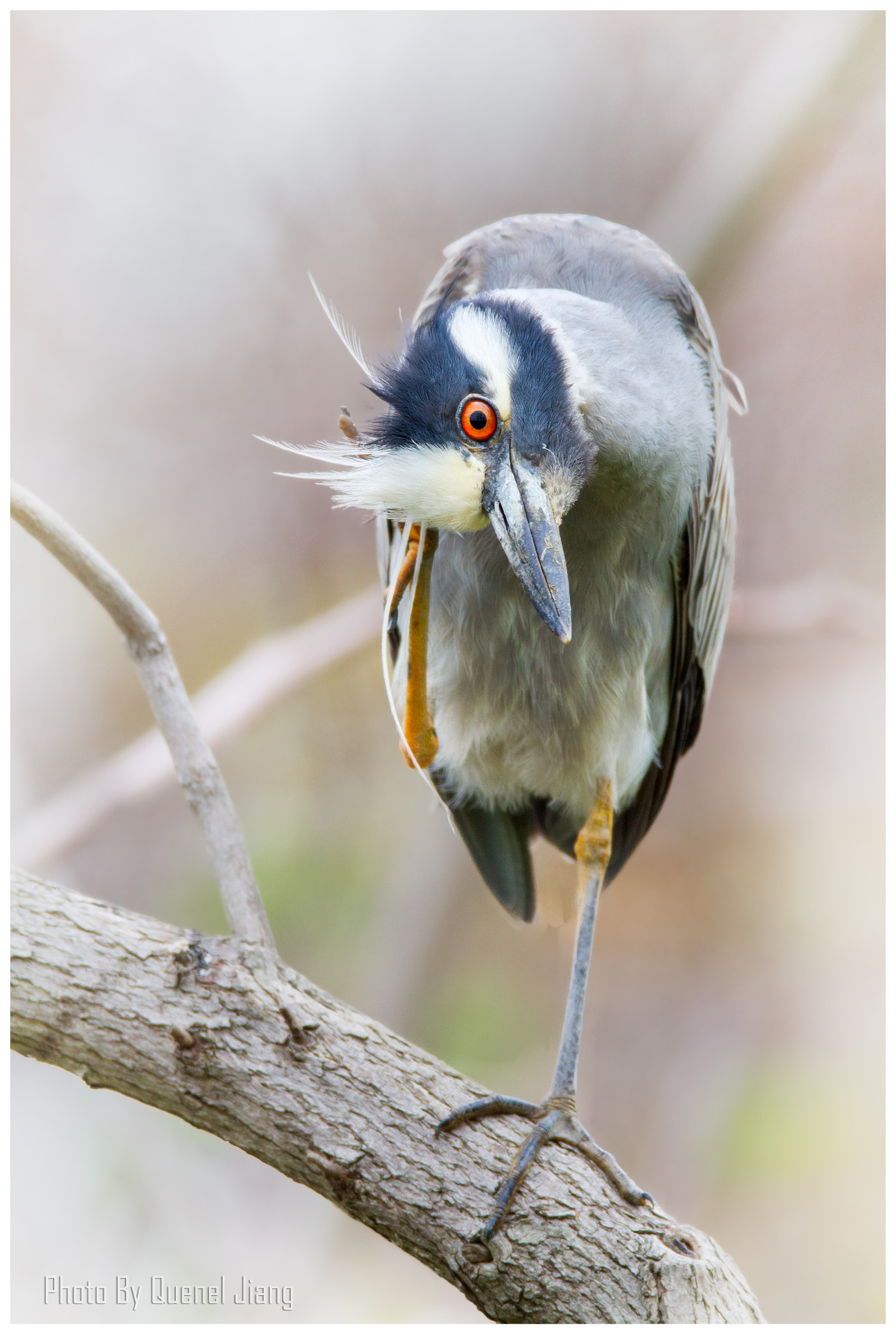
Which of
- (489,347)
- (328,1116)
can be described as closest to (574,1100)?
(328,1116)

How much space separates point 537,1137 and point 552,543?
73 centimetres

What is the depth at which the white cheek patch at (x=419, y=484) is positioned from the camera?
110 cm

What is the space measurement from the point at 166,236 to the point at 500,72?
1.97 feet

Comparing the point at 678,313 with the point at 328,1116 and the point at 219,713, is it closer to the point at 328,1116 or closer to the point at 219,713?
the point at 219,713

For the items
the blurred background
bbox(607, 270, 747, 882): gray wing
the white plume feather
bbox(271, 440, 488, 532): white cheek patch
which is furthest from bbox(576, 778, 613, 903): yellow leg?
the white plume feather

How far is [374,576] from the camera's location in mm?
2141

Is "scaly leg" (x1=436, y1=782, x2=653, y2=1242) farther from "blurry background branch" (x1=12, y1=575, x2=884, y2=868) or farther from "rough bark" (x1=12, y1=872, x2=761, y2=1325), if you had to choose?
"blurry background branch" (x1=12, y1=575, x2=884, y2=868)

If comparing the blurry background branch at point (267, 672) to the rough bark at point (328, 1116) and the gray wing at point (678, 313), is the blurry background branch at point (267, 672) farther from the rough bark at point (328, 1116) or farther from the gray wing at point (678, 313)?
the rough bark at point (328, 1116)

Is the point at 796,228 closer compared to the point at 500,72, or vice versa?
the point at 500,72

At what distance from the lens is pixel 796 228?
1.69m

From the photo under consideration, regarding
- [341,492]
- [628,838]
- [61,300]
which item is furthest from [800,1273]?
[61,300]

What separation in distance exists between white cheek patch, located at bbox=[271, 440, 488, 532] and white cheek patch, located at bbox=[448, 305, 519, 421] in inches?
3.1

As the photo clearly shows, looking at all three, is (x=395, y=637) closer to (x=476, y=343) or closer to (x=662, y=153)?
(x=476, y=343)

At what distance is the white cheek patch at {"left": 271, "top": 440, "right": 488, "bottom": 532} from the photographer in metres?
1.10
